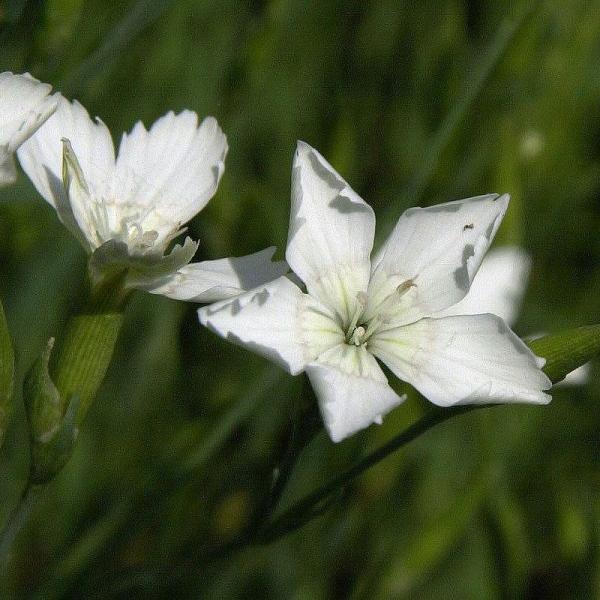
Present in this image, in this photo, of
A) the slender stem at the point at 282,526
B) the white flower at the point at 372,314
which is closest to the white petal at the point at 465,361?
the white flower at the point at 372,314

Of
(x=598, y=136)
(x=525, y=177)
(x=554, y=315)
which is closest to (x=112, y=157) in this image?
(x=525, y=177)

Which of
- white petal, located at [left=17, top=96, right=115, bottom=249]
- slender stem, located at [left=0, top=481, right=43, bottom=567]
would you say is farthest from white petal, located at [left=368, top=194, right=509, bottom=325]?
slender stem, located at [left=0, top=481, right=43, bottom=567]

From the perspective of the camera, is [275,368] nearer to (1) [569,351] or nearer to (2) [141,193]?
(2) [141,193]

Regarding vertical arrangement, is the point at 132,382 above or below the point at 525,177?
below

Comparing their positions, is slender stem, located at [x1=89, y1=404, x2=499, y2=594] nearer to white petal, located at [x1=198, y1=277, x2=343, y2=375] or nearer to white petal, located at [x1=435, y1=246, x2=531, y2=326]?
white petal, located at [x1=198, y1=277, x2=343, y2=375]

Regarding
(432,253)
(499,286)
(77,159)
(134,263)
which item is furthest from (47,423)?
(499,286)

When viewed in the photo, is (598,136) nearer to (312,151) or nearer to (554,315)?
(554,315)

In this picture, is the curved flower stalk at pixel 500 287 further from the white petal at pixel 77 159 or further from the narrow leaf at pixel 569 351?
the white petal at pixel 77 159
